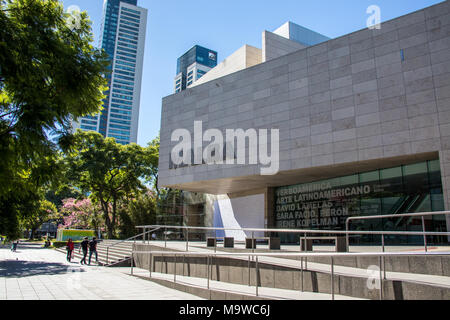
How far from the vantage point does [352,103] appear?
18375 mm

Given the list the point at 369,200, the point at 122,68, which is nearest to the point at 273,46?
the point at 369,200

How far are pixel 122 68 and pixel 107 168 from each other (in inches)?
5447

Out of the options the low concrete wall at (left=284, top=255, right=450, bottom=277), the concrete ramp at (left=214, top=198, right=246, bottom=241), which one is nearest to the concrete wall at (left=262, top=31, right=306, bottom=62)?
the concrete ramp at (left=214, top=198, right=246, bottom=241)

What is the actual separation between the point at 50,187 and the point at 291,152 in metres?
15.3

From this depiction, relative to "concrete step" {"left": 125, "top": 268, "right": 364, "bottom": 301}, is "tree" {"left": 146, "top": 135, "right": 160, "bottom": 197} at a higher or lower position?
higher

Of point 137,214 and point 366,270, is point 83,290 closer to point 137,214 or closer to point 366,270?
point 366,270

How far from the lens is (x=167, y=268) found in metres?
14.0

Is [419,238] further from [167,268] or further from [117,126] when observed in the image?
[117,126]

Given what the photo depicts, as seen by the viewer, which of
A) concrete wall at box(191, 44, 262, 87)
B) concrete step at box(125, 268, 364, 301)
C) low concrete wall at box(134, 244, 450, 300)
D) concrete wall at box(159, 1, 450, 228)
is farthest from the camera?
Result: concrete wall at box(191, 44, 262, 87)

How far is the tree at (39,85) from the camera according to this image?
5.42 m

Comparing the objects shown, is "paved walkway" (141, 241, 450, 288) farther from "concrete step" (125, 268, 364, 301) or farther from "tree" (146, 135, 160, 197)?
"tree" (146, 135, 160, 197)

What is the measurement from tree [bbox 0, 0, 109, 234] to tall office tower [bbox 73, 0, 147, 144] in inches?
5953

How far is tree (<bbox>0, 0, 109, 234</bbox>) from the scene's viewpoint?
5.42 metres

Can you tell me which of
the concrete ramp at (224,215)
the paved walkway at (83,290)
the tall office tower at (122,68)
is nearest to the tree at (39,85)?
the paved walkway at (83,290)
